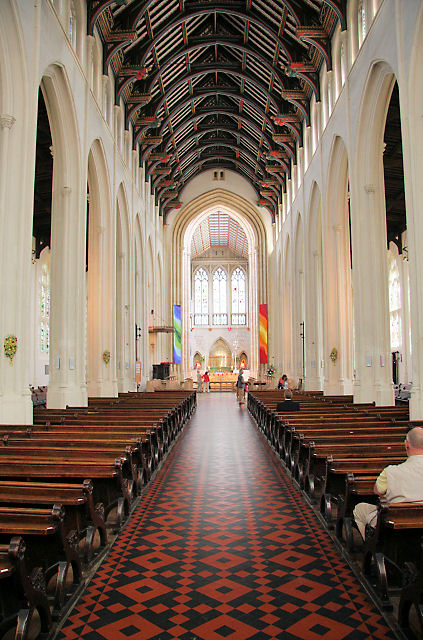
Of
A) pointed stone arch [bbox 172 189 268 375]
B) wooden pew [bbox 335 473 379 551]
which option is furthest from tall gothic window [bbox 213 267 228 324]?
wooden pew [bbox 335 473 379 551]

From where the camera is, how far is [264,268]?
33062 millimetres

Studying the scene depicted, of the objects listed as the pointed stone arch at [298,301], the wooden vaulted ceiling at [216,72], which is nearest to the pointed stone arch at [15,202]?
the wooden vaulted ceiling at [216,72]

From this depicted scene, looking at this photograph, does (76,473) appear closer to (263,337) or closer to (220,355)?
(263,337)

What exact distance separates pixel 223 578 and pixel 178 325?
25.5 meters

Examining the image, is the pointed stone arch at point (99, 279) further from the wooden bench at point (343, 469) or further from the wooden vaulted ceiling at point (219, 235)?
the wooden vaulted ceiling at point (219, 235)

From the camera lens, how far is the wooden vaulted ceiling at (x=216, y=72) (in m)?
15.3

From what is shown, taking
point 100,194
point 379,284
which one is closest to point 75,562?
point 379,284

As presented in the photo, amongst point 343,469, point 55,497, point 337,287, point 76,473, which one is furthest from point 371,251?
point 55,497

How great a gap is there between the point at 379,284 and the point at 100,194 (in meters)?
8.62

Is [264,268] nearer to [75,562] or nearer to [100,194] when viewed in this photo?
[100,194]

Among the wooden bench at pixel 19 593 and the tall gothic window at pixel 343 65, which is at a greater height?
the tall gothic window at pixel 343 65

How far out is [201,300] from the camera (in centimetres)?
4875

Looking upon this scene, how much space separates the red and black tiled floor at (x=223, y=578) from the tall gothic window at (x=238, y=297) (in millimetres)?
41867

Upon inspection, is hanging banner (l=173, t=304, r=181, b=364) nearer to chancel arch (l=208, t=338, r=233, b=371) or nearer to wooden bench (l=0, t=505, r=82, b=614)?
chancel arch (l=208, t=338, r=233, b=371)
